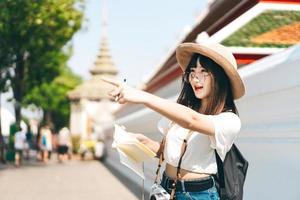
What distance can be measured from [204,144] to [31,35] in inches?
921

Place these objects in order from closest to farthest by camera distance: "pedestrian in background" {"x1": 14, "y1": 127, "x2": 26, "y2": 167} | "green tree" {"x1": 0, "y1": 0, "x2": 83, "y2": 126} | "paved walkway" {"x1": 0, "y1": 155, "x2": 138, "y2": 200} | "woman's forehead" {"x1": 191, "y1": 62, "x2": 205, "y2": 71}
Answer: "woman's forehead" {"x1": 191, "y1": 62, "x2": 205, "y2": 71}
"paved walkway" {"x1": 0, "y1": 155, "x2": 138, "y2": 200}
"pedestrian in background" {"x1": 14, "y1": 127, "x2": 26, "y2": 167}
"green tree" {"x1": 0, "y1": 0, "x2": 83, "y2": 126}

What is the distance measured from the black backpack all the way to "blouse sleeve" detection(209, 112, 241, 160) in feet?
0.27

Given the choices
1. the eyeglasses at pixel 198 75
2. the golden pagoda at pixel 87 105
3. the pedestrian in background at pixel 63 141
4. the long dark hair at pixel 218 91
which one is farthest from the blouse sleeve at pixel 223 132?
the golden pagoda at pixel 87 105

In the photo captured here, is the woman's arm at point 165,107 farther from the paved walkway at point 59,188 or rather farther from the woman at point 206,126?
the paved walkway at point 59,188

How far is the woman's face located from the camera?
12.0 ft

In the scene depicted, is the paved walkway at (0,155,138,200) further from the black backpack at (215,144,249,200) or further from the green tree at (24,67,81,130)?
the green tree at (24,67,81,130)

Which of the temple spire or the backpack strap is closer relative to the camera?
the backpack strap

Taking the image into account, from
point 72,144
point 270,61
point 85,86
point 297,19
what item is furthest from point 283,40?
point 85,86

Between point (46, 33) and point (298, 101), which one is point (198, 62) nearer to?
point (298, 101)

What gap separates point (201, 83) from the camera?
3670 mm

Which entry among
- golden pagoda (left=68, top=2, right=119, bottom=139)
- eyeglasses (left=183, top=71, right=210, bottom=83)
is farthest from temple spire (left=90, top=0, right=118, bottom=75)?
eyeglasses (left=183, top=71, right=210, bottom=83)

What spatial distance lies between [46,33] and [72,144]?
35.1ft

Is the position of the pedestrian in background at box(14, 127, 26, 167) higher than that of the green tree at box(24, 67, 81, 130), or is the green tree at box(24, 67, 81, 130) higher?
the pedestrian in background at box(14, 127, 26, 167)

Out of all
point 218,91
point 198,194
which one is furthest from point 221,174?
point 218,91
